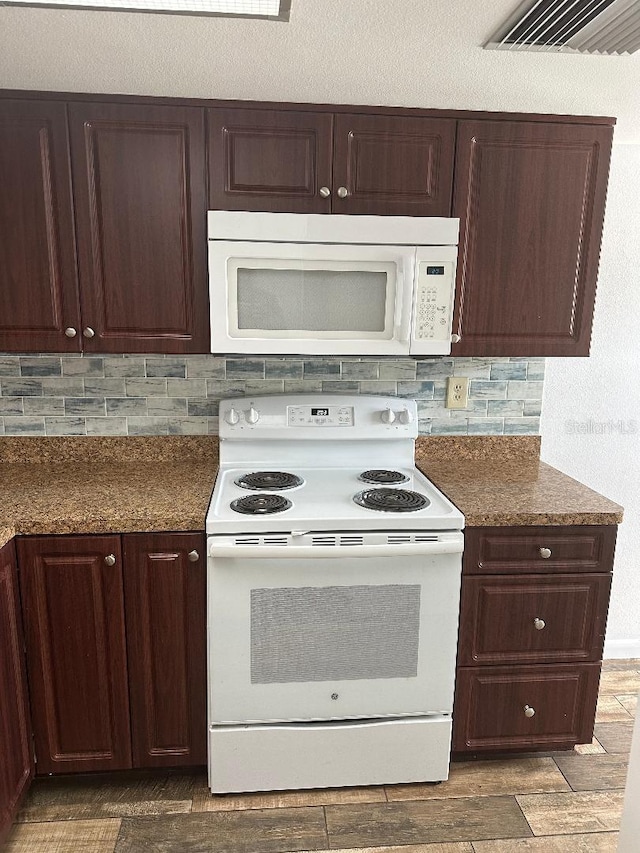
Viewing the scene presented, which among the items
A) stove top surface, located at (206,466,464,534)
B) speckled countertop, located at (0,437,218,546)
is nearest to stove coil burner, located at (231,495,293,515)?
stove top surface, located at (206,466,464,534)

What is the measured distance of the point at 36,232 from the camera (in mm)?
1822

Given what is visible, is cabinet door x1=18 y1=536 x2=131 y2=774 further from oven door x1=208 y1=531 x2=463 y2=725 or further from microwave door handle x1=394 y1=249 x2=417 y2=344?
microwave door handle x1=394 y1=249 x2=417 y2=344

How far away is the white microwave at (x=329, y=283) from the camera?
1.84 meters

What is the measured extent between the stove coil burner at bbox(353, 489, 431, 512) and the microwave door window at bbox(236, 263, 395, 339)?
52 cm

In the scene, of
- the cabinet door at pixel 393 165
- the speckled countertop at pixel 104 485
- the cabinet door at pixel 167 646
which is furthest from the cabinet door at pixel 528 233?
the cabinet door at pixel 167 646

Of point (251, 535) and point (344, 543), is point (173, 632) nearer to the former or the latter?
point (251, 535)

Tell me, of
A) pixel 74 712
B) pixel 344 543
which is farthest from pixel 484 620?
pixel 74 712

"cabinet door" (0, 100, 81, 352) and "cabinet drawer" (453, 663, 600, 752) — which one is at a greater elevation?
"cabinet door" (0, 100, 81, 352)

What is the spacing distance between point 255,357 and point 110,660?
1.15 m

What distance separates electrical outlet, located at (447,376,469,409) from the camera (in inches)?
92.0

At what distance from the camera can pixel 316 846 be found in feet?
5.59

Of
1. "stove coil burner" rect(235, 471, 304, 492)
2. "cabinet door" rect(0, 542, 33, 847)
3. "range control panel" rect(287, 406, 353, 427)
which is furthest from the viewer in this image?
"range control panel" rect(287, 406, 353, 427)

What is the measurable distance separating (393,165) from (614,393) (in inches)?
53.4

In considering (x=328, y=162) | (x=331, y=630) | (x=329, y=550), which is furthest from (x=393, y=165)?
(x=331, y=630)
